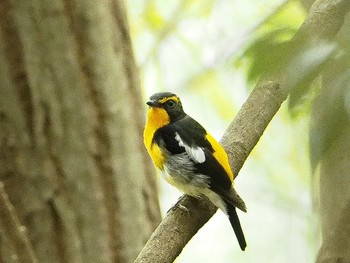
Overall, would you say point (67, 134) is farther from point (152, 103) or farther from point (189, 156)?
point (189, 156)

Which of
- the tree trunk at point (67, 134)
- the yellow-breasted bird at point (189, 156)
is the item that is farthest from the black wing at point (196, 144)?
the tree trunk at point (67, 134)

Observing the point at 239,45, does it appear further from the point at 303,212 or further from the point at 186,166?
the point at 303,212

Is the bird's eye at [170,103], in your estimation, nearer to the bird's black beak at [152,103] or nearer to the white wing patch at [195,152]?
the bird's black beak at [152,103]

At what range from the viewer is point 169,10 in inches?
130

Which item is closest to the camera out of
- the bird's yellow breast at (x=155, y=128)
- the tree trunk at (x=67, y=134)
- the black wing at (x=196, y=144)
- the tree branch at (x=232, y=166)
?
the tree branch at (x=232, y=166)

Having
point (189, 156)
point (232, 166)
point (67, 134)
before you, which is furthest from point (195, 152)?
point (67, 134)

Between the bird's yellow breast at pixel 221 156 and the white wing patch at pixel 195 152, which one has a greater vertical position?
the white wing patch at pixel 195 152

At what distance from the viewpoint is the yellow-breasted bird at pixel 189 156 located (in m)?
1.66

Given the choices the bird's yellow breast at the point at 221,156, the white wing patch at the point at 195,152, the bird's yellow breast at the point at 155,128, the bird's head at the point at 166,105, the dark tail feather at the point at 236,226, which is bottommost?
the dark tail feather at the point at 236,226

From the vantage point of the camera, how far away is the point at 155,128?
1.86m

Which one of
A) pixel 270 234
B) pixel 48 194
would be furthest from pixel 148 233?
pixel 270 234

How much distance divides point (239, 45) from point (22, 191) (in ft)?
4.56

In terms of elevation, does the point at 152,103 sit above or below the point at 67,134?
below

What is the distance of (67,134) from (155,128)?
320 mm
